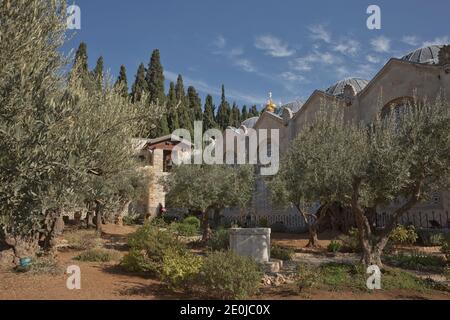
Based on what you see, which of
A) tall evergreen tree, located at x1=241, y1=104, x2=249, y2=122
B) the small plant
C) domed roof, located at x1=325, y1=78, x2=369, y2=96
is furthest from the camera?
tall evergreen tree, located at x1=241, y1=104, x2=249, y2=122

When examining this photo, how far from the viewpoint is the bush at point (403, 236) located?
63.2 feet

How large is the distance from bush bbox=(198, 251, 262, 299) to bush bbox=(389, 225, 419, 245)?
11722 millimetres

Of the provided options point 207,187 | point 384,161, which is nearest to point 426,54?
point 207,187

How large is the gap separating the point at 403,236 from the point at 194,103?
5594 cm

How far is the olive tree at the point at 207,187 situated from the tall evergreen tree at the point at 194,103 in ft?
155

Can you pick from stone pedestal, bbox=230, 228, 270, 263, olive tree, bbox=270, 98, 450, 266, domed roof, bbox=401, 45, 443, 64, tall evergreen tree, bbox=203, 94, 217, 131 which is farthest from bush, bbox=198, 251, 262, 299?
tall evergreen tree, bbox=203, 94, 217, 131

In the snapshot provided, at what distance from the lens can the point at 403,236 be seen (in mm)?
19156

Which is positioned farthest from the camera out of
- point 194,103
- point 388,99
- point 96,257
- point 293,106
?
point 194,103

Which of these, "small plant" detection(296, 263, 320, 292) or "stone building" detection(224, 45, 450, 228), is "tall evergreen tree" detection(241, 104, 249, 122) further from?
"small plant" detection(296, 263, 320, 292)

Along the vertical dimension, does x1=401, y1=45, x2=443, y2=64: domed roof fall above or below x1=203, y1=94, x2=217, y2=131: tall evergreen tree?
below

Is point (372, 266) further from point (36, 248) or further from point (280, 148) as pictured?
point (280, 148)

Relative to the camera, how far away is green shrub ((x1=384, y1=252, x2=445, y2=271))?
15097 mm

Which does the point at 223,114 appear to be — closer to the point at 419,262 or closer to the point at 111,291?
the point at 419,262

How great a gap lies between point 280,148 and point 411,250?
17.6m
